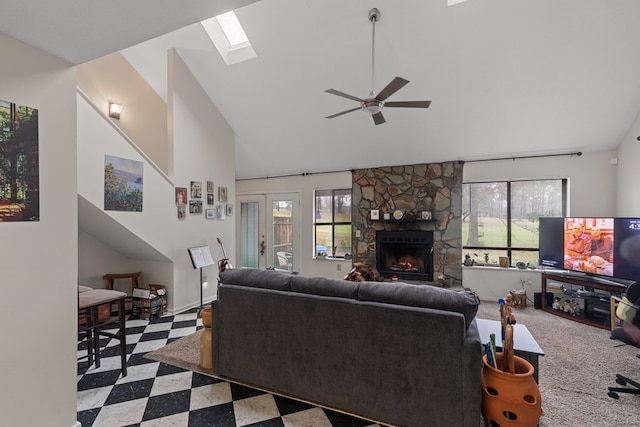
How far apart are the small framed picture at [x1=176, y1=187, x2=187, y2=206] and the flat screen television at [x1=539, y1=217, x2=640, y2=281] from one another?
5318 mm

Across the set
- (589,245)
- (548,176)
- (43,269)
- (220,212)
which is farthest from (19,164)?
(548,176)

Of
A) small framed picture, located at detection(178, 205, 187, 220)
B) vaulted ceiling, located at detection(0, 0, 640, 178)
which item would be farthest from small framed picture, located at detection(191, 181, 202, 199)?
vaulted ceiling, located at detection(0, 0, 640, 178)

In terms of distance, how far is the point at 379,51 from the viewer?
142 inches

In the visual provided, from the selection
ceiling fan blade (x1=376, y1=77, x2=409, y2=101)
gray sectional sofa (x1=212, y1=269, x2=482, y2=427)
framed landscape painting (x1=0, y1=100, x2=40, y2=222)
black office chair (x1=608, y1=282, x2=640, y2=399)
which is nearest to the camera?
framed landscape painting (x1=0, y1=100, x2=40, y2=222)

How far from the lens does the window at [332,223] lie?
626 cm

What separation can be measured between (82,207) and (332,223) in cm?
425

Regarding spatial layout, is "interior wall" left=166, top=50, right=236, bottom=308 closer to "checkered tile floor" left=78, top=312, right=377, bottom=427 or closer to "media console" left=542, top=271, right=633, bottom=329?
"checkered tile floor" left=78, top=312, right=377, bottom=427

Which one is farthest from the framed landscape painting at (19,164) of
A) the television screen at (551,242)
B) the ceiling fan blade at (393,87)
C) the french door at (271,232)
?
the television screen at (551,242)

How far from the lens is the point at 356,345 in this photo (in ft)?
6.36

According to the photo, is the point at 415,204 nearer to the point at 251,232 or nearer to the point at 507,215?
the point at 507,215

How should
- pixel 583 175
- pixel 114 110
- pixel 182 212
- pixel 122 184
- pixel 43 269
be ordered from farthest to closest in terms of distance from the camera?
pixel 114 110
pixel 583 175
pixel 182 212
pixel 122 184
pixel 43 269

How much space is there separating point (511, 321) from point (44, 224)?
2856 millimetres

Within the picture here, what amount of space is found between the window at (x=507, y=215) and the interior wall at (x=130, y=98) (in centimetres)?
508

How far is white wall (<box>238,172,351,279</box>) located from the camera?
616 cm
